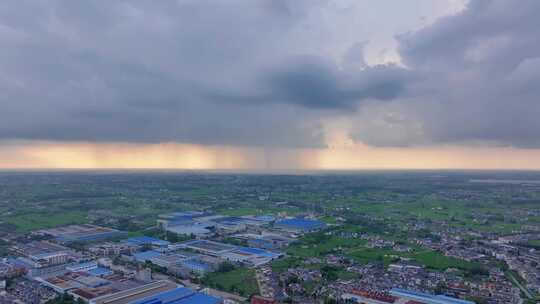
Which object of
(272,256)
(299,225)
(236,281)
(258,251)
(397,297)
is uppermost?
(299,225)

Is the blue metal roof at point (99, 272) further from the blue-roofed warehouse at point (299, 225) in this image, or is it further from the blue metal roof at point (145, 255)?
the blue-roofed warehouse at point (299, 225)

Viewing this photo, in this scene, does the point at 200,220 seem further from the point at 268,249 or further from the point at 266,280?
the point at 266,280

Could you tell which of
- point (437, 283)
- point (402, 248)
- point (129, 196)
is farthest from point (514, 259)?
point (129, 196)

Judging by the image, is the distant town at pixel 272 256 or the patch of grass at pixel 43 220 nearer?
the distant town at pixel 272 256

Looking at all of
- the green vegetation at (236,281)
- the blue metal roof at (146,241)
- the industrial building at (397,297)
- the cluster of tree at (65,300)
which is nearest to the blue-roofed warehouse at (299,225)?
the blue metal roof at (146,241)

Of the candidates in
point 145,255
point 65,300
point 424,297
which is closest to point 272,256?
point 145,255

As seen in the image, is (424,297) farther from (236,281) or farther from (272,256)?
(272,256)
